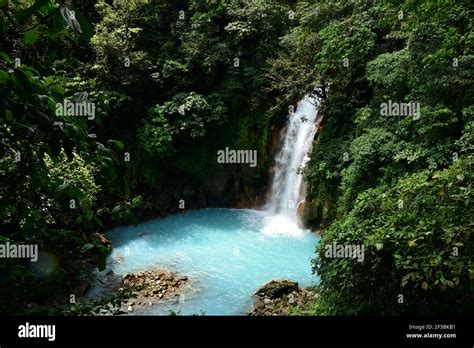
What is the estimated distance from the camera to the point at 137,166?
48.6 ft

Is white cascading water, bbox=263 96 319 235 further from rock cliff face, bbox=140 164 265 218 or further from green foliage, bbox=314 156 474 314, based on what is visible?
green foliage, bbox=314 156 474 314

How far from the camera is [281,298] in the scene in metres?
9.05

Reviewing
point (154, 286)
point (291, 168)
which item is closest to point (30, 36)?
point (154, 286)

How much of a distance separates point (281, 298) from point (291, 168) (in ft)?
21.5

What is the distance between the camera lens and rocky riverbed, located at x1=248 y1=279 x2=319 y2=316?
8.54 m

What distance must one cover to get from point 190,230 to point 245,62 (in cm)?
687

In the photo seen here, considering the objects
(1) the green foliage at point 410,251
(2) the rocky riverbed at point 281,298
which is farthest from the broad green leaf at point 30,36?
(2) the rocky riverbed at point 281,298

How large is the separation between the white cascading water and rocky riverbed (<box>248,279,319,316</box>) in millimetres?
4477

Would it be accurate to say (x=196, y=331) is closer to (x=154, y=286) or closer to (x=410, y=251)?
(x=410, y=251)

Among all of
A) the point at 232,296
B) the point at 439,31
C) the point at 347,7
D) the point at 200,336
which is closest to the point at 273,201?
the point at 232,296

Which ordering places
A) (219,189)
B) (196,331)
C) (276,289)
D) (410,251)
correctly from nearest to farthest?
(196,331) < (410,251) < (276,289) < (219,189)

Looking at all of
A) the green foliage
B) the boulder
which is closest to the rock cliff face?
the boulder

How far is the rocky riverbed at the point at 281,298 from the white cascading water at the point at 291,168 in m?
4.48

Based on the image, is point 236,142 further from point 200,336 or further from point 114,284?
point 200,336
